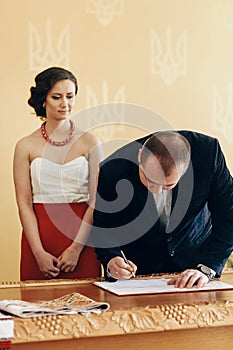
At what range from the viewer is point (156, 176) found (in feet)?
8.32

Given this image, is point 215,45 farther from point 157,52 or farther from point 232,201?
→ point 232,201

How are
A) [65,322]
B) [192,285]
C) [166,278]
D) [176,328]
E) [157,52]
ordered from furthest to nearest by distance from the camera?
[157,52]
[166,278]
[192,285]
[176,328]
[65,322]

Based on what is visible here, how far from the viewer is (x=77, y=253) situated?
320 cm

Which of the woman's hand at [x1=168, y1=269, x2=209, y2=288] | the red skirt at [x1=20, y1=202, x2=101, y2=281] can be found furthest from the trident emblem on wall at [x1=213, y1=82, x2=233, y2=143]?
the woman's hand at [x1=168, y1=269, x2=209, y2=288]

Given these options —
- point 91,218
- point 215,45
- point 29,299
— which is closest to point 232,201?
point 91,218

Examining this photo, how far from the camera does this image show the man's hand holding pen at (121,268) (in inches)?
103

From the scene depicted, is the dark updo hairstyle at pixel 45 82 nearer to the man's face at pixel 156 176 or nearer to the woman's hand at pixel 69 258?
the woman's hand at pixel 69 258

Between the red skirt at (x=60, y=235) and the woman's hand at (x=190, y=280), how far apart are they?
2.44 ft

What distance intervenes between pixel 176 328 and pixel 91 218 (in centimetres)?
115

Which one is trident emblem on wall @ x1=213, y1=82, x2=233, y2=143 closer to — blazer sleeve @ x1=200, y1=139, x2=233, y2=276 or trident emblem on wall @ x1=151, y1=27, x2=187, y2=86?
trident emblem on wall @ x1=151, y1=27, x2=187, y2=86

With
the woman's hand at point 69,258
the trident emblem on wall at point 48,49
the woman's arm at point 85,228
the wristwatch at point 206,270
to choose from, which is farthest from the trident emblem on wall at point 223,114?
the wristwatch at point 206,270

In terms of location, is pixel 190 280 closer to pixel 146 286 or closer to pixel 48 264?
pixel 146 286

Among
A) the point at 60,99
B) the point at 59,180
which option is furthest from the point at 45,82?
the point at 59,180

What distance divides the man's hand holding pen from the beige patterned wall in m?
1.43
